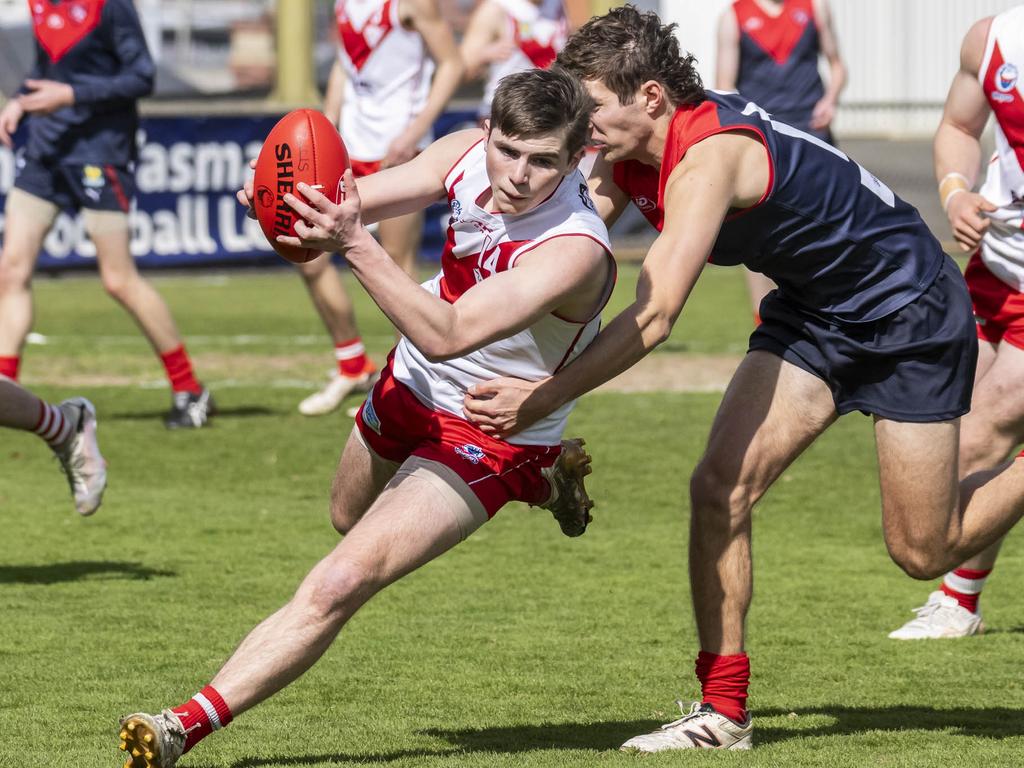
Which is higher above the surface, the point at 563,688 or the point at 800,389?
the point at 800,389

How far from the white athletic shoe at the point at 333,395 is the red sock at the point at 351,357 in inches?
1.3

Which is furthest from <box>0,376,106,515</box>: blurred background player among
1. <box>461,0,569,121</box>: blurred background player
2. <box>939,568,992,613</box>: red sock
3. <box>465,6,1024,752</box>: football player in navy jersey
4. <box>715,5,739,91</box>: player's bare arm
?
<box>461,0,569,121</box>: blurred background player

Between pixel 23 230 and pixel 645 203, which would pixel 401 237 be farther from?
pixel 645 203

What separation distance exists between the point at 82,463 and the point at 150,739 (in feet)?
9.64

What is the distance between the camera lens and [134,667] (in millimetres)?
5590

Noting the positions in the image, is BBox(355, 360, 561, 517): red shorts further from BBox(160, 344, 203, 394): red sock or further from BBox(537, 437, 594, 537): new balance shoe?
BBox(160, 344, 203, 394): red sock

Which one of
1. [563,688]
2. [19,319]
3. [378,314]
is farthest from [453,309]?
[378,314]

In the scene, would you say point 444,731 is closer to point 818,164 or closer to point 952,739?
point 952,739

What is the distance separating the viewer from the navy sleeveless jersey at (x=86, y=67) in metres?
9.45

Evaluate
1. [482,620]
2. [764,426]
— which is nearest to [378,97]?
[482,620]

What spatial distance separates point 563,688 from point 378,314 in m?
10.2

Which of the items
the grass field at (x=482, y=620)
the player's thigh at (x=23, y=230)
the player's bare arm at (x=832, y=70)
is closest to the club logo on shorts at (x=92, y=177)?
the player's thigh at (x=23, y=230)

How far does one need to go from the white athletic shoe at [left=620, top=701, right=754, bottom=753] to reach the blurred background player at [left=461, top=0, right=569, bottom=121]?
8247 mm

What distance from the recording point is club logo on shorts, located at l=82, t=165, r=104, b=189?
9484mm
